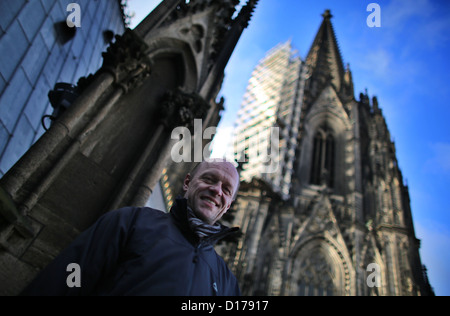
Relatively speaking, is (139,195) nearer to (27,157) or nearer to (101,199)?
(101,199)

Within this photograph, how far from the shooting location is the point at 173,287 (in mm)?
1288

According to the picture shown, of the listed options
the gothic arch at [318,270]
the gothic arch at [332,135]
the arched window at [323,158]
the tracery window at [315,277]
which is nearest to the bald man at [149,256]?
the gothic arch at [318,270]

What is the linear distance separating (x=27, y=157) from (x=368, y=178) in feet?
77.3

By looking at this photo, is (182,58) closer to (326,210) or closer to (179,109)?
(179,109)

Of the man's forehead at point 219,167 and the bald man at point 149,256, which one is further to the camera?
the man's forehead at point 219,167

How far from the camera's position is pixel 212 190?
69.1 inches

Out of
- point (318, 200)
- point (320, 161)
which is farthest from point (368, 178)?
point (318, 200)

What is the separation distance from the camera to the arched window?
23.9m

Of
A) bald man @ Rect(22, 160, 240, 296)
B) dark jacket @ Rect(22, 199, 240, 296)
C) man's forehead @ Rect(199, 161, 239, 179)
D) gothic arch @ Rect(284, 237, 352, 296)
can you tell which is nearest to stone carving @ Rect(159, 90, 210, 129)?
man's forehead @ Rect(199, 161, 239, 179)

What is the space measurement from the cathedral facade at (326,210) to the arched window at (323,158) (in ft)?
0.26

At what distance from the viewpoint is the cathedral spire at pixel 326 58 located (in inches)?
1387

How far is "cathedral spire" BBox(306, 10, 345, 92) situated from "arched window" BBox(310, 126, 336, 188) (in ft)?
25.1

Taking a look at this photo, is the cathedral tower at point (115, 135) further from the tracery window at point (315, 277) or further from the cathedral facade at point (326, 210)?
the tracery window at point (315, 277)

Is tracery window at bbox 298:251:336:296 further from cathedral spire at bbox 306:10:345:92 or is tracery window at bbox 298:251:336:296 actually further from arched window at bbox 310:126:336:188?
cathedral spire at bbox 306:10:345:92
